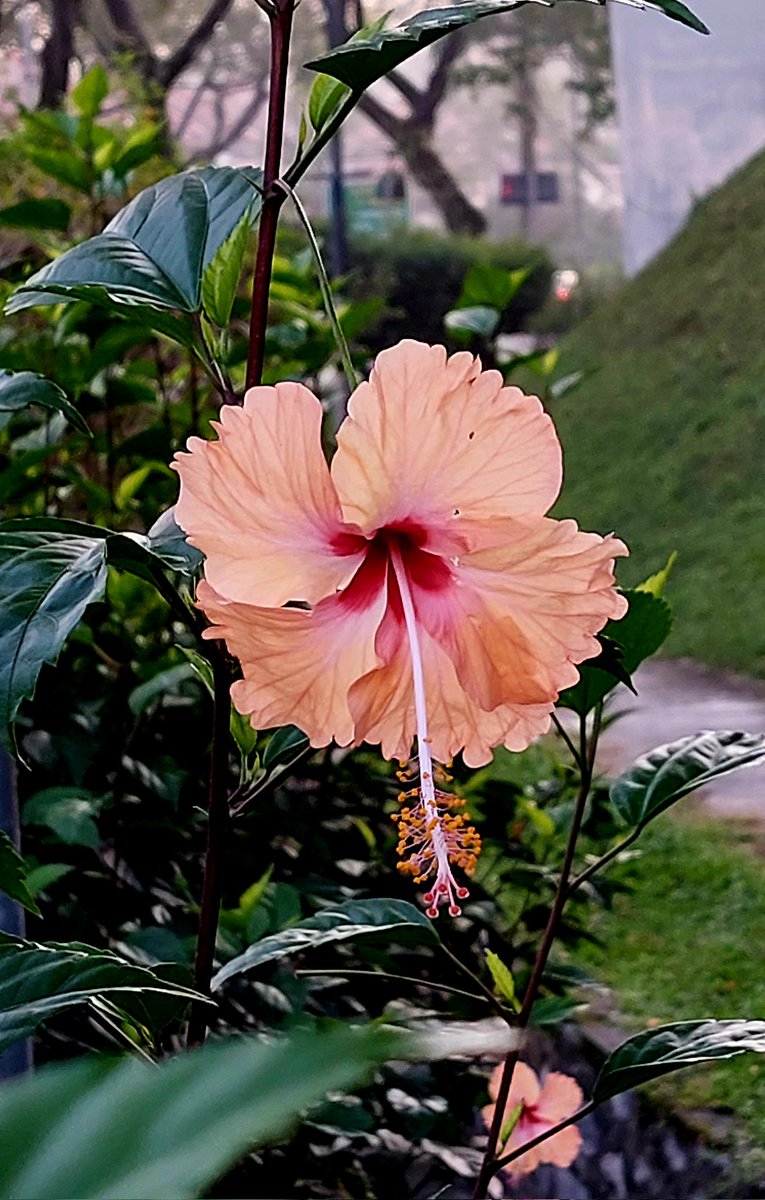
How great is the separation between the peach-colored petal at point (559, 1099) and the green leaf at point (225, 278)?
2.65 ft

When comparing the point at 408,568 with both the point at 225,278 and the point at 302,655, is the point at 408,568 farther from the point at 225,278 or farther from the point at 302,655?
the point at 225,278

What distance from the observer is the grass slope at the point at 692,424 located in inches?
181

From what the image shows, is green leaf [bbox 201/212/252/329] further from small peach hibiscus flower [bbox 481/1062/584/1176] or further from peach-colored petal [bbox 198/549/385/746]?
small peach hibiscus flower [bbox 481/1062/584/1176]

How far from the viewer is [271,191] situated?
0.48m

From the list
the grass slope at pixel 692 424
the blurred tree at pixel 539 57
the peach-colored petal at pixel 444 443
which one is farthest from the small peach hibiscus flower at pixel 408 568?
the blurred tree at pixel 539 57

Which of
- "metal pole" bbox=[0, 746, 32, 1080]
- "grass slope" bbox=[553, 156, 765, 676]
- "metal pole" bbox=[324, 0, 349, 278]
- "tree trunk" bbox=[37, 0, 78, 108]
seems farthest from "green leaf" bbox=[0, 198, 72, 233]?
"tree trunk" bbox=[37, 0, 78, 108]

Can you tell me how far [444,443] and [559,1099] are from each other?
0.90 meters

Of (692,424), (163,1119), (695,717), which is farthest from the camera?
(692,424)

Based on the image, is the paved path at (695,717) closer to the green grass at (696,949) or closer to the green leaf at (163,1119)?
the green grass at (696,949)

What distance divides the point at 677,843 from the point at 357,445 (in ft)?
8.38

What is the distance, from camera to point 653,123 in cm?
856

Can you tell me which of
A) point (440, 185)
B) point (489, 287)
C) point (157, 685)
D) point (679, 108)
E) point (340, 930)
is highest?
point (489, 287)

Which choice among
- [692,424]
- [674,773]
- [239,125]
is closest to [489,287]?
[674,773]

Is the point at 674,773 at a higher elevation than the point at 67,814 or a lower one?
higher
